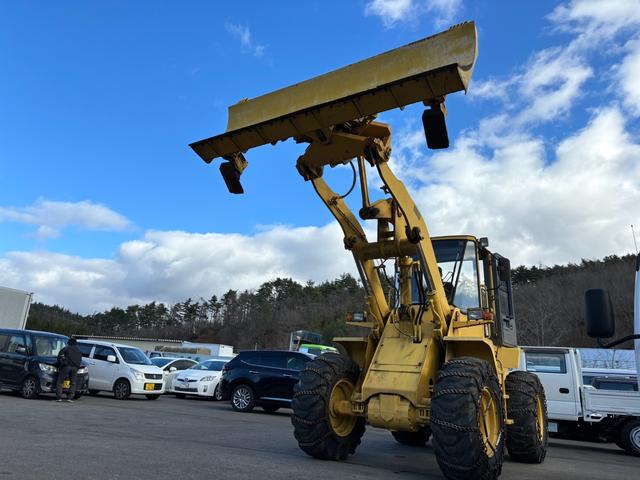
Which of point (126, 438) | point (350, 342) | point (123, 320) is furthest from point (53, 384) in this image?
point (123, 320)

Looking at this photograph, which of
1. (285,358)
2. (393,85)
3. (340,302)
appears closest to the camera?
(393,85)

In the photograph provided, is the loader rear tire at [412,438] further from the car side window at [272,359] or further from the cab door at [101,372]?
the cab door at [101,372]

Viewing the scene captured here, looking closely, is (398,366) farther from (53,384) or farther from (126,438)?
(53,384)

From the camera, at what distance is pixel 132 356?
55.7 feet

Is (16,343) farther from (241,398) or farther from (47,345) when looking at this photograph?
(241,398)

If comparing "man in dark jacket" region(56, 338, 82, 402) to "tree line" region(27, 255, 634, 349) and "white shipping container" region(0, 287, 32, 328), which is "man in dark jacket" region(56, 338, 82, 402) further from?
"tree line" region(27, 255, 634, 349)

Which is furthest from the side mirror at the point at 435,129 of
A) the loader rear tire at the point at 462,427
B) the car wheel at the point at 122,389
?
the car wheel at the point at 122,389

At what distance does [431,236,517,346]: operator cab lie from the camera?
294 inches

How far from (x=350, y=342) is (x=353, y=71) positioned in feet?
12.6

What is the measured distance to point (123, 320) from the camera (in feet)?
382

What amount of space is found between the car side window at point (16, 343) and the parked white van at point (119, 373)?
7.64 feet

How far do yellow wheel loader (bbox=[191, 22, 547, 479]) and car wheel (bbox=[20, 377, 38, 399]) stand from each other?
1036 cm

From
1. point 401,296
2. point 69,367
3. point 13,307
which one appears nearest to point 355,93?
point 401,296

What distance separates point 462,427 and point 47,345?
43.6 ft
